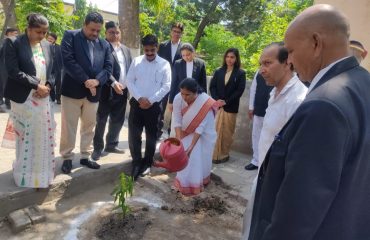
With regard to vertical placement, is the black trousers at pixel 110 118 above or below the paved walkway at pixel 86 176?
above

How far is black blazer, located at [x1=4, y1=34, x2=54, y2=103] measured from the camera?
338 centimetres

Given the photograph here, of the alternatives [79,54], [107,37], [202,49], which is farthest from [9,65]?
[202,49]

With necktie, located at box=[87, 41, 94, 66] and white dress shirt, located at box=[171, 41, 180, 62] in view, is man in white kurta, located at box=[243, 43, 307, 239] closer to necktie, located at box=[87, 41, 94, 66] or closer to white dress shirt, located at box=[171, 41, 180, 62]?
necktie, located at box=[87, 41, 94, 66]

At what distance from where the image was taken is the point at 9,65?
11.1 feet

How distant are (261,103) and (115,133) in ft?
7.39

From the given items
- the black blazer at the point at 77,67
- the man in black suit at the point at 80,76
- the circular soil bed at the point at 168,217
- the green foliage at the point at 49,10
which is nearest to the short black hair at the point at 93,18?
the man in black suit at the point at 80,76

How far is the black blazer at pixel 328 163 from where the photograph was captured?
1068mm

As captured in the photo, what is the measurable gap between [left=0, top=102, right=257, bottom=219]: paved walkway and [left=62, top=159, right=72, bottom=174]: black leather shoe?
0.19ft

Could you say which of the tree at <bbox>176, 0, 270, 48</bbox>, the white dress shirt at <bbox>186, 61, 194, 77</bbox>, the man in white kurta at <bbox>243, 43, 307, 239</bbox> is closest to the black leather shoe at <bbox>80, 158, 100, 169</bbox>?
the white dress shirt at <bbox>186, 61, 194, 77</bbox>

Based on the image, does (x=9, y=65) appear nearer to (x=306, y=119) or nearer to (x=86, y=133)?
(x=86, y=133)

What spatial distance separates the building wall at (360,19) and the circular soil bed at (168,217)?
333 centimetres

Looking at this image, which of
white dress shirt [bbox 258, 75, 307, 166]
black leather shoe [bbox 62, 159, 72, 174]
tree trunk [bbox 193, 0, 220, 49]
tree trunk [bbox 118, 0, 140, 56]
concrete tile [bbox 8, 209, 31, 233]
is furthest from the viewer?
tree trunk [bbox 193, 0, 220, 49]

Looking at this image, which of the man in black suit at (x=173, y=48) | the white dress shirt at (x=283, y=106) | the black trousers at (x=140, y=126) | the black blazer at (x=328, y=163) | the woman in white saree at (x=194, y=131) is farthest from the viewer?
the man in black suit at (x=173, y=48)

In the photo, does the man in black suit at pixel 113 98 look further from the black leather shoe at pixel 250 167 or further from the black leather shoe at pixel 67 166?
the black leather shoe at pixel 250 167
